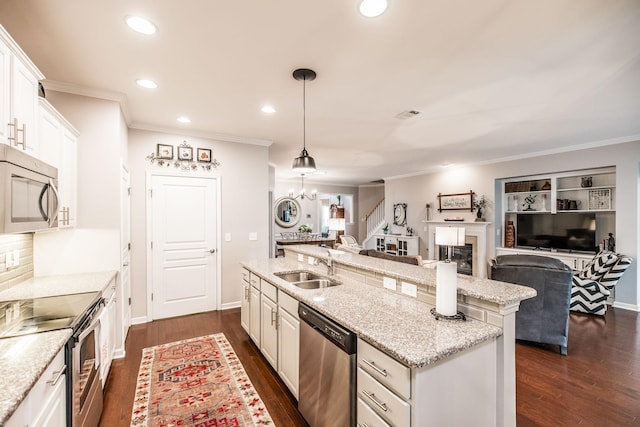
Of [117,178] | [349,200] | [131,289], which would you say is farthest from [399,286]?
[349,200]

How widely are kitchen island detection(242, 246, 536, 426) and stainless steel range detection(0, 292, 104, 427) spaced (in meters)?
1.31

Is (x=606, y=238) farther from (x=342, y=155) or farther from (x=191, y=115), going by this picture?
(x=191, y=115)

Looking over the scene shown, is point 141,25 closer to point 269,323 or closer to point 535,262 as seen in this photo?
point 269,323

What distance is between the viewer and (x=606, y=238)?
5090 mm

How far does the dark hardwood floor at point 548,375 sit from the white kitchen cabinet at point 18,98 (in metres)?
2.03

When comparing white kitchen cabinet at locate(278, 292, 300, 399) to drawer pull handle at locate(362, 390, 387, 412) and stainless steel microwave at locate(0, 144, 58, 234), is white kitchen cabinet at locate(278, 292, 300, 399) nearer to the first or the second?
drawer pull handle at locate(362, 390, 387, 412)

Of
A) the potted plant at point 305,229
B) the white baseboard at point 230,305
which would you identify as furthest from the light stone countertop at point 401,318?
the potted plant at point 305,229

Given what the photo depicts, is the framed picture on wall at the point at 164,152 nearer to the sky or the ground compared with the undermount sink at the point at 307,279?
nearer to the sky

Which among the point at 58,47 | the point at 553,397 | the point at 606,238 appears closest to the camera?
the point at 58,47

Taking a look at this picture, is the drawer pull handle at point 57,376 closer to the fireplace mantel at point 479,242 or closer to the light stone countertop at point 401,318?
the light stone countertop at point 401,318

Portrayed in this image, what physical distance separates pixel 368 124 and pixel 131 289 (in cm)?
393

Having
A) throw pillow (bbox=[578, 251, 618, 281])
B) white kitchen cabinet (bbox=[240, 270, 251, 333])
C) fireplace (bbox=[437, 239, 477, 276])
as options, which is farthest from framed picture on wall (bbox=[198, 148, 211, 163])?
throw pillow (bbox=[578, 251, 618, 281])

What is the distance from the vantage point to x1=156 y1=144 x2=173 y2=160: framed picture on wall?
4.07 metres

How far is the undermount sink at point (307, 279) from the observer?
2812 mm
